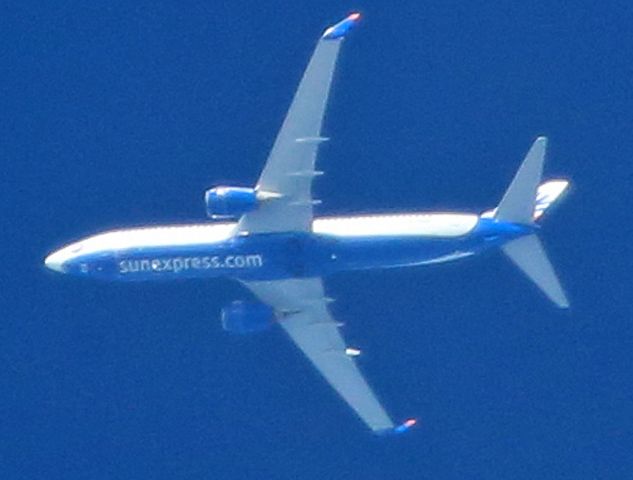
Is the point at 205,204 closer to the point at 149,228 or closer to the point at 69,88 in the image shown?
the point at 149,228

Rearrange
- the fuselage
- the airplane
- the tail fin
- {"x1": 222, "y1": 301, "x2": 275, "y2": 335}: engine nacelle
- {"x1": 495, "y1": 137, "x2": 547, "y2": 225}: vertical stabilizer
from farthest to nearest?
{"x1": 222, "y1": 301, "x2": 275, "y2": 335}: engine nacelle < the fuselage < the tail fin < the airplane < {"x1": 495, "y1": 137, "x2": 547, "y2": 225}: vertical stabilizer

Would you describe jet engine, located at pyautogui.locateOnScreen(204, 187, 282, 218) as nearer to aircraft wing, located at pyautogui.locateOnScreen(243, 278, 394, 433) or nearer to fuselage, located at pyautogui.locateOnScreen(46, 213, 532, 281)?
fuselage, located at pyautogui.locateOnScreen(46, 213, 532, 281)

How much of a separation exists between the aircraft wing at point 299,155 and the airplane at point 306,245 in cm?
2

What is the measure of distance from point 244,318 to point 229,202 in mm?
3117

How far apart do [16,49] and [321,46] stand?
11636mm

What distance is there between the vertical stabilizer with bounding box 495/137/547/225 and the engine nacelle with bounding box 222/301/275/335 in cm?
600

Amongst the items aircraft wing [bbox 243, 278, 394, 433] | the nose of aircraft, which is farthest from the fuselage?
the nose of aircraft

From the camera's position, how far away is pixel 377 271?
56312 millimetres

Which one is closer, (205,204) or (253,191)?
(253,191)

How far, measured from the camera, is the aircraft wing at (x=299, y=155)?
49.9m

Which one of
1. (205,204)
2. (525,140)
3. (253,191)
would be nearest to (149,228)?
(205,204)

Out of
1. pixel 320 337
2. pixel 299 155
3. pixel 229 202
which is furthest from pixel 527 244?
pixel 229 202

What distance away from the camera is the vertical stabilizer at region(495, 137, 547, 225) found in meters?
50.7

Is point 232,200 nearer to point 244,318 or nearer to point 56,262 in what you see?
point 244,318
